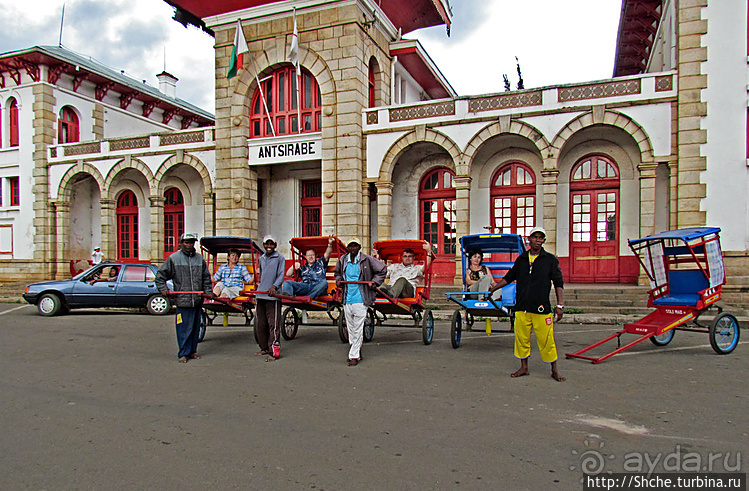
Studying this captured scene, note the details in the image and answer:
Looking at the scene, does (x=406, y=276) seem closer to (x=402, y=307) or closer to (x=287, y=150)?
(x=402, y=307)

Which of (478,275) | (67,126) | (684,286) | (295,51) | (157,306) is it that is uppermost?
(295,51)

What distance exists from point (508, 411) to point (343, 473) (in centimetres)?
217

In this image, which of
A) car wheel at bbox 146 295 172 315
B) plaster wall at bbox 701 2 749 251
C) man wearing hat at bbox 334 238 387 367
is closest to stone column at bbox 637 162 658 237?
plaster wall at bbox 701 2 749 251

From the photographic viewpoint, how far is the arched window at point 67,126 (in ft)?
79.6

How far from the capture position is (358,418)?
505 cm

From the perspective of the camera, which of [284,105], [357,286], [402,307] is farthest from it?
[284,105]

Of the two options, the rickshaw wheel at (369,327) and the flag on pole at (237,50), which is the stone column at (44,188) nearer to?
the flag on pole at (237,50)

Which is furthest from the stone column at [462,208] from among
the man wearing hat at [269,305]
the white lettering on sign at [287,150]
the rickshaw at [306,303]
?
the man wearing hat at [269,305]

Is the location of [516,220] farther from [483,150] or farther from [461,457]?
[461,457]

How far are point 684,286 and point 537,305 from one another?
149 inches

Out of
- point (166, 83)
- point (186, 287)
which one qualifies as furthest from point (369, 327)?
point (166, 83)

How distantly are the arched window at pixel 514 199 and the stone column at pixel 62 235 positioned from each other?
18885mm

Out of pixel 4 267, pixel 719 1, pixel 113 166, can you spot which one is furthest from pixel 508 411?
pixel 4 267

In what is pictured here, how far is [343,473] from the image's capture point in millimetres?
3803
